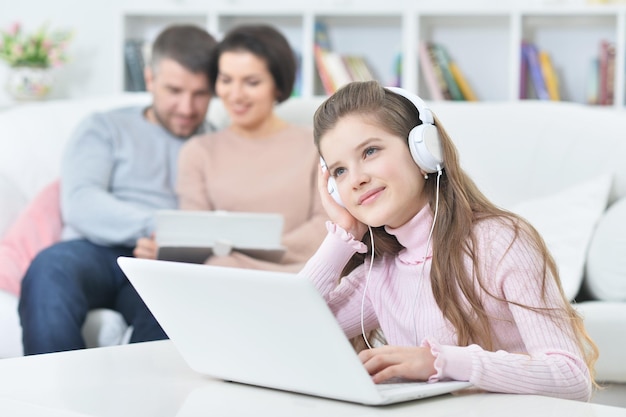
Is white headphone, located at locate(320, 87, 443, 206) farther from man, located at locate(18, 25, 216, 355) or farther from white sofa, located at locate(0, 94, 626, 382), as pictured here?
man, located at locate(18, 25, 216, 355)

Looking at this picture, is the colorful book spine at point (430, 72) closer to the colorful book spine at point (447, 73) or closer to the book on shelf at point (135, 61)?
the colorful book spine at point (447, 73)

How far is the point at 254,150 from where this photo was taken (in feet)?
8.41

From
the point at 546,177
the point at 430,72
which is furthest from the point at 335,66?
the point at 546,177

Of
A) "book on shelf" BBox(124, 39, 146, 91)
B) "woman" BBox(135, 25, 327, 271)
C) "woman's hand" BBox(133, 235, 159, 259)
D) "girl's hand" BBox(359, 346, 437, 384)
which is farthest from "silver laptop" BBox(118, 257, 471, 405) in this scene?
"book on shelf" BBox(124, 39, 146, 91)

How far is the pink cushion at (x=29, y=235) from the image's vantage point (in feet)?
7.91

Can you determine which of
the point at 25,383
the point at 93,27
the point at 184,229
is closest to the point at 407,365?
the point at 25,383

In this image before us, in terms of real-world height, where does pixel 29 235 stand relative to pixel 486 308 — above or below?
below

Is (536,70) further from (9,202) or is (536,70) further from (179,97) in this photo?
(9,202)

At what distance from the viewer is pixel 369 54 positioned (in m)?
3.71

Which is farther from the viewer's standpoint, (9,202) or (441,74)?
(441,74)

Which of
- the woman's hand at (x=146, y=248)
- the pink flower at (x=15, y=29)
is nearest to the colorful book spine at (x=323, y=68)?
the pink flower at (x=15, y=29)

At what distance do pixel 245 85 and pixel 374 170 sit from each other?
140 cm

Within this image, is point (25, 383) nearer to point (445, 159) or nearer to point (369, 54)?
point (445, 159)

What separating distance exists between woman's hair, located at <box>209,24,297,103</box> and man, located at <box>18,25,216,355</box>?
0.11 meters
